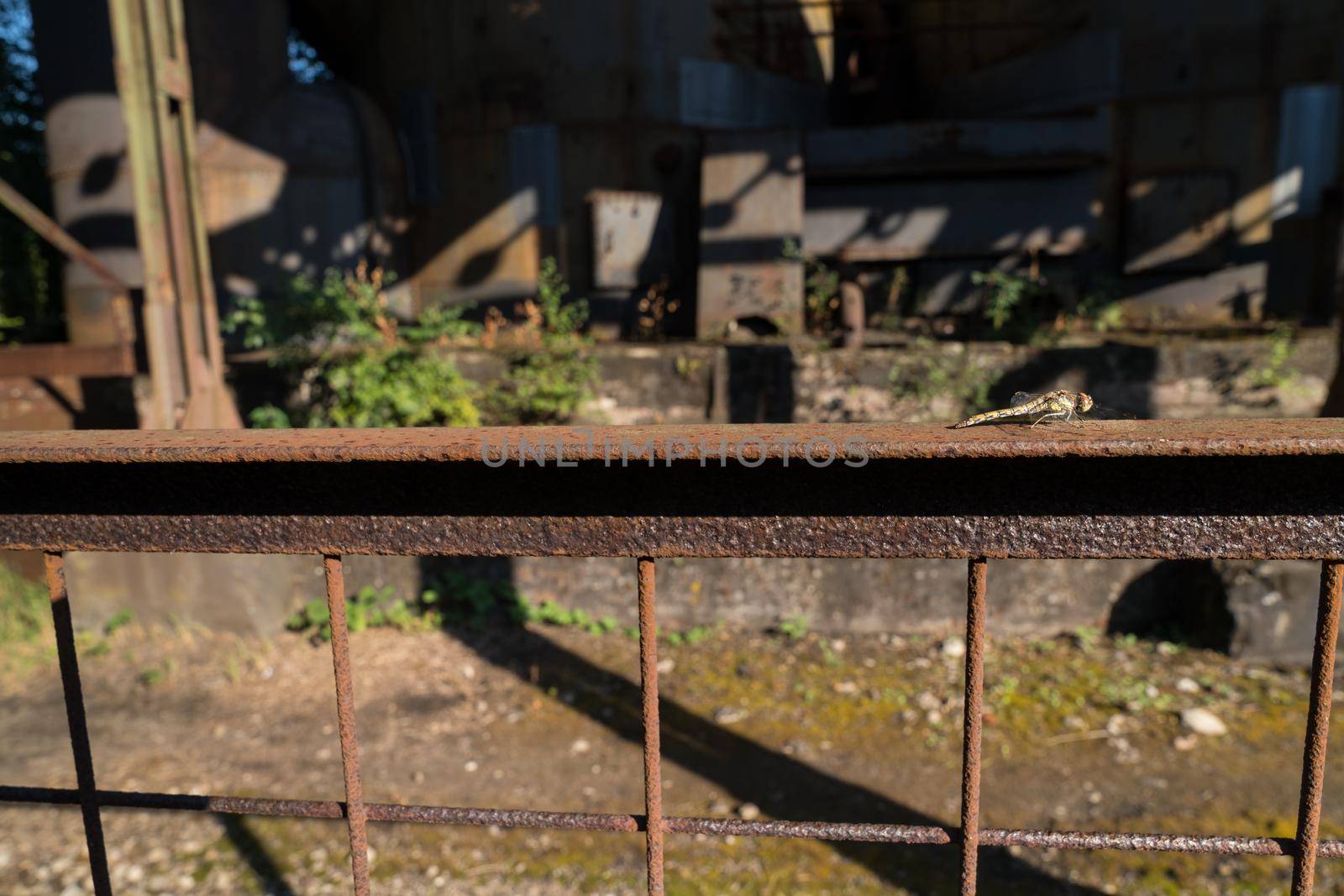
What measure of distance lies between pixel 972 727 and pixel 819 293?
6.17m

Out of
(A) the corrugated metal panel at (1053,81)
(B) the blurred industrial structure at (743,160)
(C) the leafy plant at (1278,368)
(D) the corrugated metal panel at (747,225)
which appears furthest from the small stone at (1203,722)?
(A) the corrugated metal panel at (1053,81)

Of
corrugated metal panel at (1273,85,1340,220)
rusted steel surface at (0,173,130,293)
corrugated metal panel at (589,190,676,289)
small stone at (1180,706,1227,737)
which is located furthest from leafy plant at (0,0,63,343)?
corrugated metal panel at (1273,85,1340,220)

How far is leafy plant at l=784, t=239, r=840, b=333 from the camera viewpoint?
6836 millimetres

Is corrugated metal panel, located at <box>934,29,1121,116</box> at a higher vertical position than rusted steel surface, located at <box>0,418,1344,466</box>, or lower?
higher

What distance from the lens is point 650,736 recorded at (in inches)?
47.1

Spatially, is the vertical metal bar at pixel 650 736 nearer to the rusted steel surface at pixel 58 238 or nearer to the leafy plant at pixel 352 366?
the leafy plant at pixel 352 366

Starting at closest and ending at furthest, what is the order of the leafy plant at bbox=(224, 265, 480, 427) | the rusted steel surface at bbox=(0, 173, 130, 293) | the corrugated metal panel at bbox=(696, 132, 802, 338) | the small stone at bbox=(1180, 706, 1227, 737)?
the small stone at bbox=(1180, 706, 1227, 737) < the rusted steel surface at bbox=(0, 173, 130, 293) < the leafy plant at bbox=(224, 265, 480, 427) < the corrugated metal panel at bbox=(696, 132, 802, 338)

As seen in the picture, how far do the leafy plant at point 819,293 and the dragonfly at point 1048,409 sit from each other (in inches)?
232

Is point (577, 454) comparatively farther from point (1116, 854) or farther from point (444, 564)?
point (444, 564)

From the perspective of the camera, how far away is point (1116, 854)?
316 centimetres

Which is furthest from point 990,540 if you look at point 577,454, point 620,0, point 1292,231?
point 1292,231

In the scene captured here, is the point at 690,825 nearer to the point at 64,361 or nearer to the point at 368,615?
the point at 368,615

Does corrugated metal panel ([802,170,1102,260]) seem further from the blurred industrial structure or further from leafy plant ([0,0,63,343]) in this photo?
leafy plant ([0,0,63,343])

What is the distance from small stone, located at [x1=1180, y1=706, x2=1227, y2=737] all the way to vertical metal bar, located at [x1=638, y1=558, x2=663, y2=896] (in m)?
3.85
